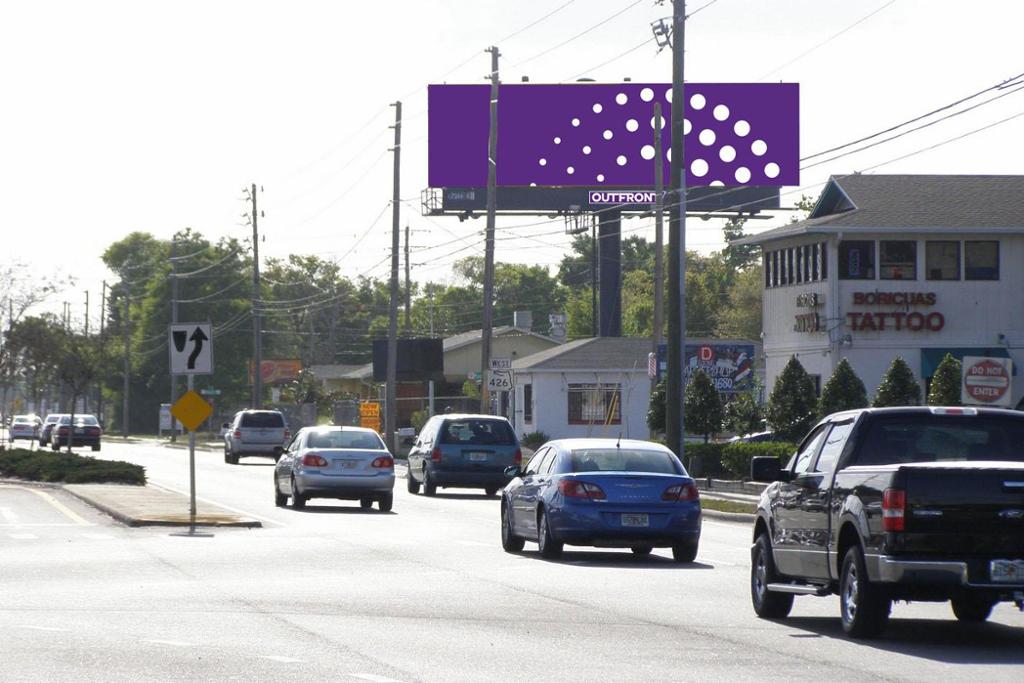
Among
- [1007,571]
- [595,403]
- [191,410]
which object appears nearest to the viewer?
[1007,571]

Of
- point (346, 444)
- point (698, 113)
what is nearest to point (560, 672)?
point (346, 444)

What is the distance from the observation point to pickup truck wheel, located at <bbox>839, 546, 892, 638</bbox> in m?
13.4

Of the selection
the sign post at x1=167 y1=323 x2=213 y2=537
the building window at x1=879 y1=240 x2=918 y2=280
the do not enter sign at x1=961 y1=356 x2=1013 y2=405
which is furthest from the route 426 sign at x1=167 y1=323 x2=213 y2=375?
the building window at x1=879 y1=240 x2=918 y2=280

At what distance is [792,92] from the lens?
75.6 m

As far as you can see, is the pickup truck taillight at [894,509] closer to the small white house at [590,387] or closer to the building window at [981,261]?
the building window at [981,261]

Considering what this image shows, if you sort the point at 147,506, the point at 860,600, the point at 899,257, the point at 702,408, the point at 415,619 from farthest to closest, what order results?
the point at 899,257 → the point at 702,408 → the point at 147,506 → the point at 415,619 → the point at 860,600

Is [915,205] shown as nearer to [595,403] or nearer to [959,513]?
[595,403]

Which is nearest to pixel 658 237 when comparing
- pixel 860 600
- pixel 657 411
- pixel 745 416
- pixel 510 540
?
pixel 745 416

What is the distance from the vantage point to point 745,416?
4588cm

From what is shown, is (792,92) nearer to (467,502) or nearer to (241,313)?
(467,502)

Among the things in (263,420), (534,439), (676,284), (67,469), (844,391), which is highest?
(676,284)

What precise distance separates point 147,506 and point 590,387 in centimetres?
4062

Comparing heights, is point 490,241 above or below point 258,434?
above

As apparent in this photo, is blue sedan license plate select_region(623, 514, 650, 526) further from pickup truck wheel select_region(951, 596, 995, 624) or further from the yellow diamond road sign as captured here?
the yellow diamond road sign
